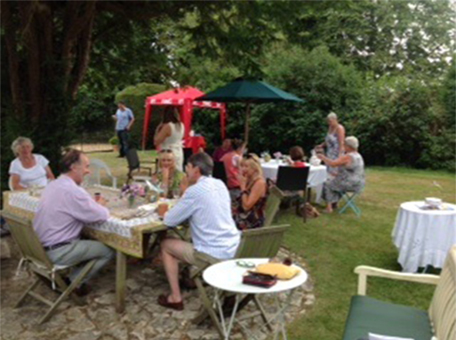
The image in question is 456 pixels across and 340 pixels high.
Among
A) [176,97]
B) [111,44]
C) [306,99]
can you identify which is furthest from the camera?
[306,99]

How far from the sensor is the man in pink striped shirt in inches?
142

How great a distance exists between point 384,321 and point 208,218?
1.41 meters

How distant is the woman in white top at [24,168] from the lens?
5.26 metres

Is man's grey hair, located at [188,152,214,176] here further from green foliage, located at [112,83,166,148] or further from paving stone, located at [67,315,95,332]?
green foliage, located at [112,83,166,148]

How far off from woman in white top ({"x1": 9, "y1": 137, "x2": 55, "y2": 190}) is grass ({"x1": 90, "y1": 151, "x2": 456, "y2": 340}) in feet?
10.5

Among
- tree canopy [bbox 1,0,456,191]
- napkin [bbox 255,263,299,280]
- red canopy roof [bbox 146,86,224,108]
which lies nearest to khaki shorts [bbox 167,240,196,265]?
napkin [bbox 255,263,299,280]

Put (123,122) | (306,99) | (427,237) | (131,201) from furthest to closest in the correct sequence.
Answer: (306,99), (123,122), (427,237), (131,201)

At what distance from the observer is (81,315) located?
3689 millimetres

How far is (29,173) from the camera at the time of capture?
5320 millimetres

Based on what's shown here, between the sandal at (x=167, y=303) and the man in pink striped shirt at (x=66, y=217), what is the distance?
692mm

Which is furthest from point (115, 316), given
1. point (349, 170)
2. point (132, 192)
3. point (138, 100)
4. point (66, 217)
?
point (138, 100)

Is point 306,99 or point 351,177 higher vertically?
point 306,99

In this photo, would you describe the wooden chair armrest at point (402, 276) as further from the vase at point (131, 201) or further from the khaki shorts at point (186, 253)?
the vase at point (131, 201)

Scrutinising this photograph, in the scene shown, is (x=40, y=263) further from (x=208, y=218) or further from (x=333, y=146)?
(x=333, y=146)
